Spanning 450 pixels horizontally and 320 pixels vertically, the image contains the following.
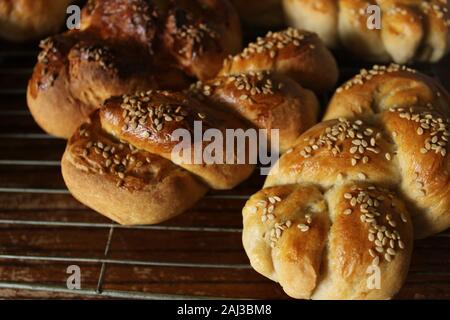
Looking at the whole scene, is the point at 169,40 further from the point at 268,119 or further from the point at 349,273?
the point at 349,273

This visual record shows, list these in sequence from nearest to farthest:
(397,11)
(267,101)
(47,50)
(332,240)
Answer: (332,240) → (267,101) → (47,50) → (397,11)

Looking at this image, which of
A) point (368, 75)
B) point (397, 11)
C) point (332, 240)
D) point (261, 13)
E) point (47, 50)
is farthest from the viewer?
point (261, 13)

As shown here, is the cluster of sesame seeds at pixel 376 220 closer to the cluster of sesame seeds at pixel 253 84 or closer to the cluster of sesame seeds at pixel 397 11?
the cluster of sesame seeds at pixel 253 84

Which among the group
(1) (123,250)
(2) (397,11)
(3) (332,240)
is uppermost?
(2) (397,11)

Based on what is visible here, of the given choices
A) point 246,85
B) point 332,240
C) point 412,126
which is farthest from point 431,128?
point 246,85

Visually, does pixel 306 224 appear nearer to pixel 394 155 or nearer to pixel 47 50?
pixel 394 155

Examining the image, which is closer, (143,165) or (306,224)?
(306,224)

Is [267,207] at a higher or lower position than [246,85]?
lower

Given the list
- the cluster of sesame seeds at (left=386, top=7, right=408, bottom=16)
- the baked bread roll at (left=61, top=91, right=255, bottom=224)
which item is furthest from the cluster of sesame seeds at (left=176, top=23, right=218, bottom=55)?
the cluster of sesame seeds at (left=386, top=7, right=408, bottom=16)
